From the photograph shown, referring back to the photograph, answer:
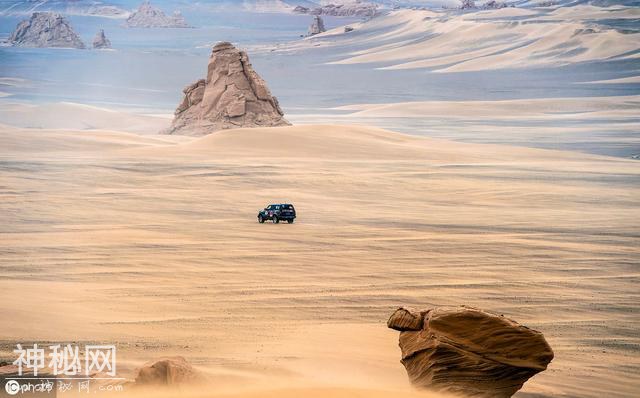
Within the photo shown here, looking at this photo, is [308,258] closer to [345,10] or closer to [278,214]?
[278,214]

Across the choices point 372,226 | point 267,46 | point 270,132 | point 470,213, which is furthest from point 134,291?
point 267,46

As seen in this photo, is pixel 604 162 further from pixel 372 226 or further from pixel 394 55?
pixel 394 55

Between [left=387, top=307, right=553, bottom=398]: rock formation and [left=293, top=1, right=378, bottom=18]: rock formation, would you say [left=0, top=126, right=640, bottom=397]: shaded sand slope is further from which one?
[left=293, top=1, right=378, bottom=18]: rock formation

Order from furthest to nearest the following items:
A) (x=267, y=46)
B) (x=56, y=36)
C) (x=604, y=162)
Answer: (x=267, y=46)
(x=56, y=36)
(x=604, y=162)

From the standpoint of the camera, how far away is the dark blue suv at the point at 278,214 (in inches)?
926

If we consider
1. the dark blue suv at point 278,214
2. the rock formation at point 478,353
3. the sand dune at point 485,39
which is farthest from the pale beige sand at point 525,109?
the rock formation at point 478,353

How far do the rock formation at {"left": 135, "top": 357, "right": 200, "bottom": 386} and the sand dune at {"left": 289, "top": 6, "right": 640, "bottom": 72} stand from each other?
101581 millimetres

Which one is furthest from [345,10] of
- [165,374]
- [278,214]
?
[165,374]

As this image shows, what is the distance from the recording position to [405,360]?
10.4 m

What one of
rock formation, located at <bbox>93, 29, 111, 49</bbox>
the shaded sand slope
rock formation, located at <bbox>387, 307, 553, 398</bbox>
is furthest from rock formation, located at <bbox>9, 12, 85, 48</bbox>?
rock formation, located at <bbox>387, 307, 553, 398</bbox>

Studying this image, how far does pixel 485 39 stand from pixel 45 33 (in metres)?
58.4

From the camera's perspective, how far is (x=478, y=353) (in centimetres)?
997

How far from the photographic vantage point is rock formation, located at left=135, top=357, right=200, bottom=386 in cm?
965

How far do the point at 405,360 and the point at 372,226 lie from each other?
13158 millimetres
